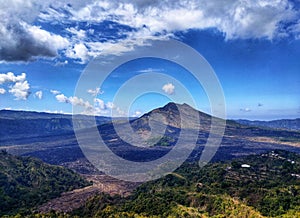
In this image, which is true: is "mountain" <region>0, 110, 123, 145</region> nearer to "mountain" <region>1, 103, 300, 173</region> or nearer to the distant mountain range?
"mountain" <region>1, 103, 300, 173</region>

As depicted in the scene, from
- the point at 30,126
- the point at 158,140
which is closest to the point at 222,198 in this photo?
the point at 158,140

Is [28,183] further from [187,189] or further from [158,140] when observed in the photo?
[158,140]

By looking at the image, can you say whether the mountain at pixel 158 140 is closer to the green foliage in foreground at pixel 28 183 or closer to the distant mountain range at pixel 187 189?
the distant mountain range at pixel 187 189

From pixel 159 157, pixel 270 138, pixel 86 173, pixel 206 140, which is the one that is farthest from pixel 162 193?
pixel 270 138

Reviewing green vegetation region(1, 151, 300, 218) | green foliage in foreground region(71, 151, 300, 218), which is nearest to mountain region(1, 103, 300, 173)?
green foliage in foreground region(71, 151, 300, 218)

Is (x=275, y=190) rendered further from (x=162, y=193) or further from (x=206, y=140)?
(x=206, y=140)

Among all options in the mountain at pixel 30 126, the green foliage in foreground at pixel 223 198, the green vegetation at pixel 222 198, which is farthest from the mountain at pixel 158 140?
the green vegetation at pixel 222 198
